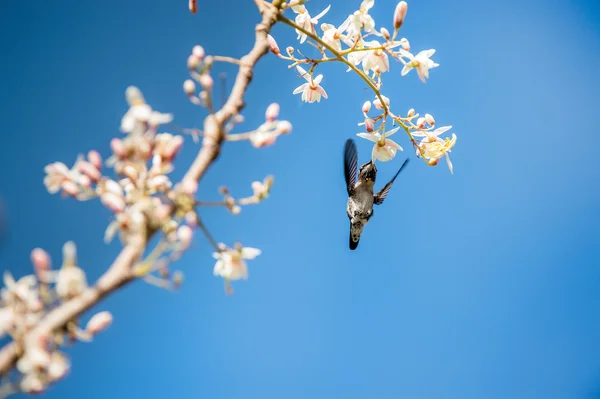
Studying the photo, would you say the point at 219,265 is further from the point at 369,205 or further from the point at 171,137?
the point at 369,205

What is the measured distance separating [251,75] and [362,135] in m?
1.05

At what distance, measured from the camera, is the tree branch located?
0.70 m

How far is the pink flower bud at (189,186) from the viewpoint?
2.64ft

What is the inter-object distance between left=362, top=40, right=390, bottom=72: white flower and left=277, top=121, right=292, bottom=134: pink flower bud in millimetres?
889

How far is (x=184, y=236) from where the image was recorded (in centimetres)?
91

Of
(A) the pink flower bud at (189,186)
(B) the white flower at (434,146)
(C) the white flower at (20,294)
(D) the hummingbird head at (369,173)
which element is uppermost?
(D) the hummingbird head at (369,173)

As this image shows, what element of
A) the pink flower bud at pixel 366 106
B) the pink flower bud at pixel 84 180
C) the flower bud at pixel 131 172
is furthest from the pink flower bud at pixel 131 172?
the pink flower bud at pixel 366 106

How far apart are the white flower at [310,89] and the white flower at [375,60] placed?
270mm

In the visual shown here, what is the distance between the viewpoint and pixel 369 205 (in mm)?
2752

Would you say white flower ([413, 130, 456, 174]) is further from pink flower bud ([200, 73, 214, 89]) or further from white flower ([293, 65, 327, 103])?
pink flower bud ([200, 73, 214, 89])

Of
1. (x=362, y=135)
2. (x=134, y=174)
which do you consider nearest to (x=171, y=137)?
(x=134, y=174)

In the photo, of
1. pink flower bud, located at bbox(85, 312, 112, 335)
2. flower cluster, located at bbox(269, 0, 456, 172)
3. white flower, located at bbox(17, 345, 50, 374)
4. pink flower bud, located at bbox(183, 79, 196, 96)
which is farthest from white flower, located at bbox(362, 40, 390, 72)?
white flower, located at bbox(17, 345, 50, 374)

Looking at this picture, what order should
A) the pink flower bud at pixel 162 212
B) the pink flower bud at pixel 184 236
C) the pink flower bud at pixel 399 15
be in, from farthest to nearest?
the pink flower bud at pixel 399 15 < the pink flower bud at pixel 184 236 < the pink flower bud at pixel 162 212

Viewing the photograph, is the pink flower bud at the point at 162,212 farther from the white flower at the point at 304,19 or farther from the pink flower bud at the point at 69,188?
the white flower at the point at 304,19
